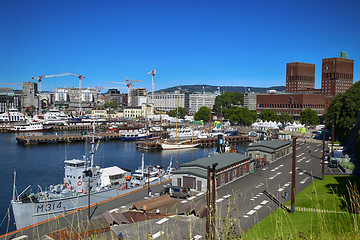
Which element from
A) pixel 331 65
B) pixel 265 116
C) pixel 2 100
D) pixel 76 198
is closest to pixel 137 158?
pixel 76 198

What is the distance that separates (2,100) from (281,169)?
15369cm

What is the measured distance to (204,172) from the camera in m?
24.0

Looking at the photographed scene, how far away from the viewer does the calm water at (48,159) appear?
33.3 metres

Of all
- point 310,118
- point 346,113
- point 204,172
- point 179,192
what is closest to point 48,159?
point 204,172

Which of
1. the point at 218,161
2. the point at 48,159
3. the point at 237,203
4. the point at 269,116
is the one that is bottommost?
the point at 48,159

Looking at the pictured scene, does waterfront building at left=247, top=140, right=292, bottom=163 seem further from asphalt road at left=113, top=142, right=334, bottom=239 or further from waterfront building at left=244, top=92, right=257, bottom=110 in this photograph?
waterfront building at left=244, top=92, right=257, bottom=110

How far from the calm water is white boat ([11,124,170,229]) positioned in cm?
229

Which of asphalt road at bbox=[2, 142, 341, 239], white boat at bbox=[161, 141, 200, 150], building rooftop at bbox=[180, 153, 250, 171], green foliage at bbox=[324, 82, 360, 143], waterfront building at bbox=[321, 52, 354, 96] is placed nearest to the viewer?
asphalt road at bbox=[2, 142, 341, 239]

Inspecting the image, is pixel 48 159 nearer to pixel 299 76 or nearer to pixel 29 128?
pixel 29 128

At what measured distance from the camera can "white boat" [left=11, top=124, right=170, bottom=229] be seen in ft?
67.5

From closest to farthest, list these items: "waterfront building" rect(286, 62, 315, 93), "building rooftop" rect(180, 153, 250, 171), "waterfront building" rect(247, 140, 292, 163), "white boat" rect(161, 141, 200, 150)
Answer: "building rooftop" rect(180, 153, 250, 171)
"waterfront building" rect(247, 140, 292, 163)
"white boat" rect(161, 141, 200, 150)
"waterfront building" rect(286, 62, 315, 93)

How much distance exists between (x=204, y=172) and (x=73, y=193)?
31.7 feet

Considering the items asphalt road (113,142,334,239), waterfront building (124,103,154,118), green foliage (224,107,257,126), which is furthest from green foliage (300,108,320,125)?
waterfront building (124,103,154,118)

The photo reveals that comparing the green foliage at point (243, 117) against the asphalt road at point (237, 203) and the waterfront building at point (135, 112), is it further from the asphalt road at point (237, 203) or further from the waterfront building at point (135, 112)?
the asphalt road at point (237, 203)
